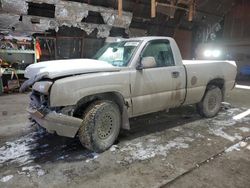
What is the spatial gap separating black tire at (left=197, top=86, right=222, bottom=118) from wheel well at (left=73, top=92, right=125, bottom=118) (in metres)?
2.36

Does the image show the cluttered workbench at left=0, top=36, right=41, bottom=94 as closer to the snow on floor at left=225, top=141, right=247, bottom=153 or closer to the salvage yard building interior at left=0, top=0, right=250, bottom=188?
the salvage yard building interior at left=0, top=0, right=250, bottom=188

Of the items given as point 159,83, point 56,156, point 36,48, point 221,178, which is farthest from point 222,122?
point 36,48

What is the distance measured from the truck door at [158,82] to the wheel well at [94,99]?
0.25m

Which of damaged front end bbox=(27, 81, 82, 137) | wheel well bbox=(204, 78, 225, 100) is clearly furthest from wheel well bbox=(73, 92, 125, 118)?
wheel well bbox=(204, 78, 225, 100)

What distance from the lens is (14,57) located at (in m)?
8.95

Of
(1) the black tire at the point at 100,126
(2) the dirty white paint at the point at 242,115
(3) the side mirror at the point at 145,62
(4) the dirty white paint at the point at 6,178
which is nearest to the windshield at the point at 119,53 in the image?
(3) the side mirror at the point at 145,62

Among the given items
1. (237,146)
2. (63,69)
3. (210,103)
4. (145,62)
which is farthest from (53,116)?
(210,103)

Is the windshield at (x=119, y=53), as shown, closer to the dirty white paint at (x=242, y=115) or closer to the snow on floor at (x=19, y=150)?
the snow on floor at (x=19, y=150)

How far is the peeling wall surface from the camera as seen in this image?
8305mm

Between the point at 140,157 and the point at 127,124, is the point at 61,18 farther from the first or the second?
the point at 140,157

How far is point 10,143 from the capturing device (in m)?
A: 4.13

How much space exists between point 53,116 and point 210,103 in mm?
3781

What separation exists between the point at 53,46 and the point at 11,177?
24.5ft

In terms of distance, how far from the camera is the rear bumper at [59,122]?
332 centimetres
